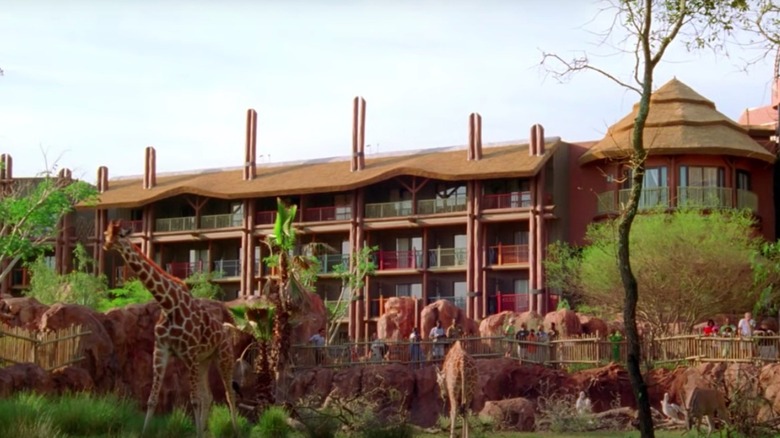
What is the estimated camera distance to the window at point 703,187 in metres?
42.2

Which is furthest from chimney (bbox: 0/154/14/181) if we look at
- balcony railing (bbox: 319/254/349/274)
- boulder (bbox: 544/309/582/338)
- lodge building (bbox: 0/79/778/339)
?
boulder (bbox: 544/309/582/338)

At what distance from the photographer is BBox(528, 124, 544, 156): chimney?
44781mm

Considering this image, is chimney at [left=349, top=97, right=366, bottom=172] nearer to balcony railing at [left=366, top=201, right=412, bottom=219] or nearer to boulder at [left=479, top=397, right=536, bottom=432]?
balcony railing at [left=366, top=201, right=412, bottom=219]

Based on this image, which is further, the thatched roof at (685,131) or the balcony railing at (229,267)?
the balcony railing at (229,267)

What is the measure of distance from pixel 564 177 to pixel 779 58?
32160mm

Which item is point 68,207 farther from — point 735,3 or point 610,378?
point 735,3

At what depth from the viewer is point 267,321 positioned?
2514 centimetres

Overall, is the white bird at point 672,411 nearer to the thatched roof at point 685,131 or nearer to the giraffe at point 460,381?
the giraffe at point 460,381

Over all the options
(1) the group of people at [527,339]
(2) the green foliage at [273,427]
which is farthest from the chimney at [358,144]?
(2) the green foliage at [273,427]

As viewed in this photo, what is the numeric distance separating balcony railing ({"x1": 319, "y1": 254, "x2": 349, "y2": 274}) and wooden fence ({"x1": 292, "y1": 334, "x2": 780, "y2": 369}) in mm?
19029

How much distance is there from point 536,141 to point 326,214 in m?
10.2

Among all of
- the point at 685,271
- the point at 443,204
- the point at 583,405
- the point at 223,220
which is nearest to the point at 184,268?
the point at 223,220

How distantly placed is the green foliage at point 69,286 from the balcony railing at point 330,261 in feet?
29.9

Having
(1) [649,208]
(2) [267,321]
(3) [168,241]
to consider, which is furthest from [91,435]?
(3) [168,241]
